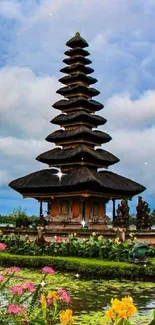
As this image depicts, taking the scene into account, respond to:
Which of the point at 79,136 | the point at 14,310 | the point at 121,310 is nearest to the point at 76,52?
the point at 79,136

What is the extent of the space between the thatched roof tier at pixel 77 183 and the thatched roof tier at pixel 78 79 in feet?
24.9

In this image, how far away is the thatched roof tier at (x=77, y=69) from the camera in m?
35.7

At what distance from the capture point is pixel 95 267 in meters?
15.2

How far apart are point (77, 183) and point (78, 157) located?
293 cm

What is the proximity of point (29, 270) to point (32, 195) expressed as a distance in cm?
1499

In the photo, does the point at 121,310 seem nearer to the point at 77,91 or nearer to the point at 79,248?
the point at 79,248

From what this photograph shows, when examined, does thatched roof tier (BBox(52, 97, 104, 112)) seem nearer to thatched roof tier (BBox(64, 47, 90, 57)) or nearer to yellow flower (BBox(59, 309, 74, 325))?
thatched roof tier (BBox(64, 47, 90, 57))

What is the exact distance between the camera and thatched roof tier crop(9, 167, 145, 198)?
95.0 feet

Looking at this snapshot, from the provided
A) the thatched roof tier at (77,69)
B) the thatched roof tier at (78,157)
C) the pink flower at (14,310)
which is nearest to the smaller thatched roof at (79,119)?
the thatched roof tier at (78,157)

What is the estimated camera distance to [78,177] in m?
29.2

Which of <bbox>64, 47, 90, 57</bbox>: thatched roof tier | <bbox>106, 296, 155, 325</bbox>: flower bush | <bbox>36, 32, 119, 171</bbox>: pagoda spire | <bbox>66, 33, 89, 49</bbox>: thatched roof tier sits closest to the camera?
<bbox>106, 296, 155, 325</bbox>: flower bush

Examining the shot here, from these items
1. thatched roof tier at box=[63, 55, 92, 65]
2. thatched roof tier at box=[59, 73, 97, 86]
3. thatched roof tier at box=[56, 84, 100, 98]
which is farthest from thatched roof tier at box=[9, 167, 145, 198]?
thatched roof tier at box=[63, 55, 92, 65]

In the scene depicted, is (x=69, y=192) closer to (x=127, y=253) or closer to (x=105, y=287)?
(x=127, y=253)

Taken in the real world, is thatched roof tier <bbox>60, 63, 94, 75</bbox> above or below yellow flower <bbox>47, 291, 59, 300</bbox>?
above
